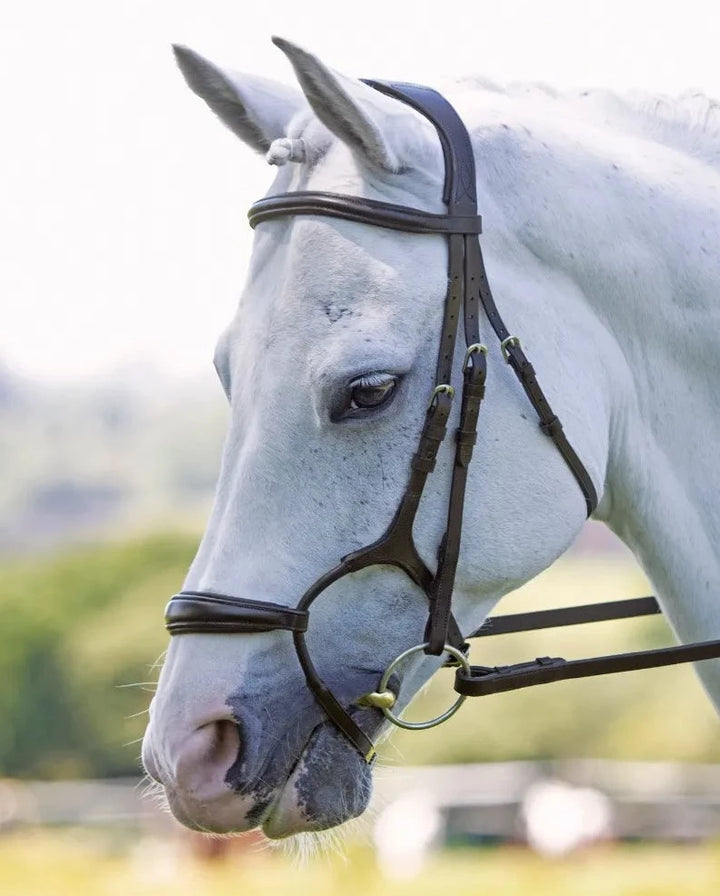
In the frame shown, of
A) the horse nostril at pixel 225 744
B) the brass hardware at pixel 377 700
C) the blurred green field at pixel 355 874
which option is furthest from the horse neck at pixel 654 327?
the blurred green field at pixel 355 874

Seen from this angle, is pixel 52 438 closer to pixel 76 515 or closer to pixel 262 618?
pixel 76 515

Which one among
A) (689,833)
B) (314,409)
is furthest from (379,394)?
(689,833)

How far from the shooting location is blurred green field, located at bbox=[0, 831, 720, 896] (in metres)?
13.6

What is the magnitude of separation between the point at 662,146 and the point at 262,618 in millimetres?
1718

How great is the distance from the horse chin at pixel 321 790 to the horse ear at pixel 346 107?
1344mm

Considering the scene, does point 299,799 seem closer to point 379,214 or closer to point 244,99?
point 379,214

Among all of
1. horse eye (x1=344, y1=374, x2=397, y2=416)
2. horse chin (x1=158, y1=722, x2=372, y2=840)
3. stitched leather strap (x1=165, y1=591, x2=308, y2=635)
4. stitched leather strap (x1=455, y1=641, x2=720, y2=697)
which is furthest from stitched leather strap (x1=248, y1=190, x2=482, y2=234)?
horse chin (x1=158, y1=722, x2=372, y2=840)

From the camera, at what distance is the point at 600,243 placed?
2.91 m

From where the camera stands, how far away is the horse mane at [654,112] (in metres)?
3.16

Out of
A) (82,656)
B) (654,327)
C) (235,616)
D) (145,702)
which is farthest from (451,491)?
(82,656)

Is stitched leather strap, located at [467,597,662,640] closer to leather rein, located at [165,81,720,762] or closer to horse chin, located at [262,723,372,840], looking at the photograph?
leather rein, located at [165,81,720,762]

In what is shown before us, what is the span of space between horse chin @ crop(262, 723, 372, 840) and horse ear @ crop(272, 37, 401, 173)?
4.41ft

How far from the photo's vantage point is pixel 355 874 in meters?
13.8

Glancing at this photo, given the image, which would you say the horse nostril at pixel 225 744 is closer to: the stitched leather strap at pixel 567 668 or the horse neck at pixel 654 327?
the stitched leather strap at pixel 567 668
